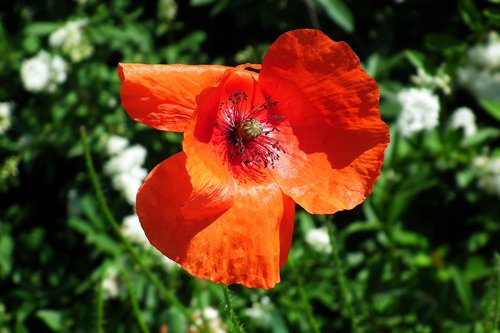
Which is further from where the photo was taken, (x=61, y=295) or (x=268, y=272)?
(x=61, y=295)

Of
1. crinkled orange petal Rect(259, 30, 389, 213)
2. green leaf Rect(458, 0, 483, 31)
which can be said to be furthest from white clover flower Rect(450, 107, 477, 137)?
crinkled orange petal Rect(259, 30, 389, 213)

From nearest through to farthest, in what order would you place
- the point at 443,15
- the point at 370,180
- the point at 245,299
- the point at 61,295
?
the point at 370,180, the point at 245,299, the point at 61,295, the point at 443,15

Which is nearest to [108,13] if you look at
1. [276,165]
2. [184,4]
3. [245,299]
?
[184,4]

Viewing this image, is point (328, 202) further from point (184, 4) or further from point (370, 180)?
point (184, 4)

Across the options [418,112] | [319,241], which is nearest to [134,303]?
[319,241]

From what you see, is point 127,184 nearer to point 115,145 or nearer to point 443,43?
point 115,145

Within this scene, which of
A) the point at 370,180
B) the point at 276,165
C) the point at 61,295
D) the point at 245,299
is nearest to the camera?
the point at 370,180
